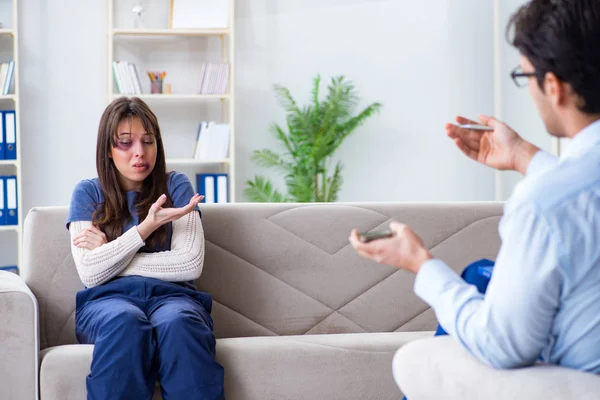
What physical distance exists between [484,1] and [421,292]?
4.87 m

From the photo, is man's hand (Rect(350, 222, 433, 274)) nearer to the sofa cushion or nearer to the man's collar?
the man's collar

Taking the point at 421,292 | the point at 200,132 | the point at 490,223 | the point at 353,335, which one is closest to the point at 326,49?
the point at 200,132

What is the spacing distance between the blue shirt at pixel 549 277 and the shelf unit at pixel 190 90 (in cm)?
412

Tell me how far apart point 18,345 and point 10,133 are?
10.6 feet

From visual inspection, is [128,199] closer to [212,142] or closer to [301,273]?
[301,273]

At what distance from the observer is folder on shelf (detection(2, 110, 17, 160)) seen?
491cm

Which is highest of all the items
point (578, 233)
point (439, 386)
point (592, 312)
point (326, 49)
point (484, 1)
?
point (484, 1)

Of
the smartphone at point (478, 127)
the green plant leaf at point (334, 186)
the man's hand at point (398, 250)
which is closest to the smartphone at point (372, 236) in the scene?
the man's hand at point (398, 250)

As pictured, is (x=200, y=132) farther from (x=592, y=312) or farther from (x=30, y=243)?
(x=592, y=312)

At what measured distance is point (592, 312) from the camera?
1084mm

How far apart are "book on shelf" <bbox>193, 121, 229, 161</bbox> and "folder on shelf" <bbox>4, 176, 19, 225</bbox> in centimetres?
115

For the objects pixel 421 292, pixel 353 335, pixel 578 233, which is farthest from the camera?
pixel 353 335

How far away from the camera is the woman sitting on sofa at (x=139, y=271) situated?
6.51ft

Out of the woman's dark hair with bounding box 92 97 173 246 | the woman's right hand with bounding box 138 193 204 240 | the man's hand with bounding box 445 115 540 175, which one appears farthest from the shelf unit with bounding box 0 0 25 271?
the man's hand with bounding box 445 115 540 175
